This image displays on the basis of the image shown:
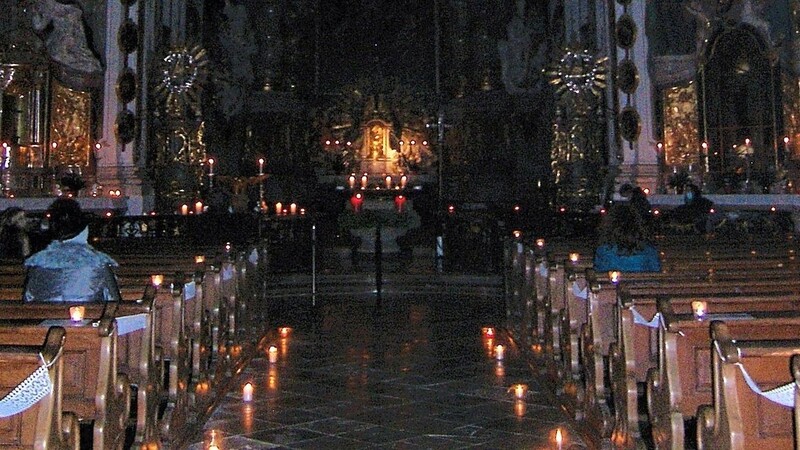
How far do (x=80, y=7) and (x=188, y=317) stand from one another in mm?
11050

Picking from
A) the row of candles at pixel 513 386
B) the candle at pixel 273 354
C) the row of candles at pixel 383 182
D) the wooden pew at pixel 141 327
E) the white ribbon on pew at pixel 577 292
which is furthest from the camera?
the row of candles at pixel 383 182

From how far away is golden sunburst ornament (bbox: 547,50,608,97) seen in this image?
16.5 m

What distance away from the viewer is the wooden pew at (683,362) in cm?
396

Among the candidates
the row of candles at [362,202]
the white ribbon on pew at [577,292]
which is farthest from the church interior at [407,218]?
the row of candles at [362,202]

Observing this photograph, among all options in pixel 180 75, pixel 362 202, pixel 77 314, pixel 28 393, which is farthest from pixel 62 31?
pixel 28 393

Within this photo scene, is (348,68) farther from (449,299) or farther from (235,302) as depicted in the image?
(235,302)

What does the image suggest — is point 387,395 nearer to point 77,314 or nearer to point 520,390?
point 520,390

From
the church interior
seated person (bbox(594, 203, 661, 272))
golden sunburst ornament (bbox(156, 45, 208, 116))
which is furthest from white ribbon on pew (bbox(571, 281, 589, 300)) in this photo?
golden sunburst ornament (bbox(156, 45, 208, 116))

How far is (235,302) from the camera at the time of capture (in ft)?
26.9

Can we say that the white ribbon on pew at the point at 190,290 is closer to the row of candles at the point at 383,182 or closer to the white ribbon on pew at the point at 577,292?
the white ribbon on pew at the point at 577,292

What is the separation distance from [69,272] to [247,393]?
2098mm

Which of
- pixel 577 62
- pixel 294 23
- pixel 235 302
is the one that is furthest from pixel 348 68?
pixel 235 302

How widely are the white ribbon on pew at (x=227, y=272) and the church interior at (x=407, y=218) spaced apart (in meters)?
0.05

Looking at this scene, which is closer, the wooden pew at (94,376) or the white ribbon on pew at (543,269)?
the wooden pew at (94,376)
